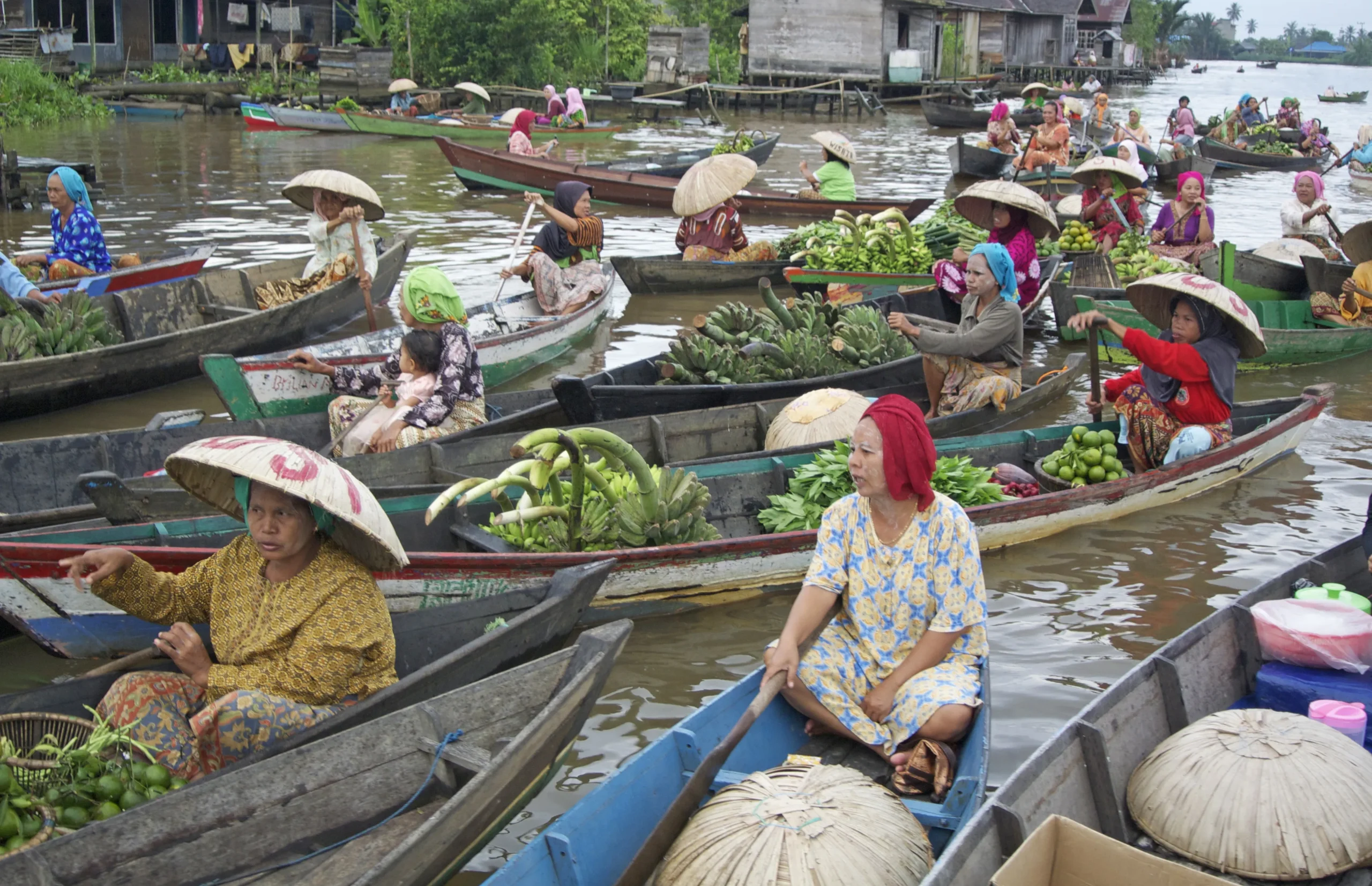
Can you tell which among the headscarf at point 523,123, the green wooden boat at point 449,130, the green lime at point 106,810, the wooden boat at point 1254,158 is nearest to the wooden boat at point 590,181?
the headscarf at point 523,123

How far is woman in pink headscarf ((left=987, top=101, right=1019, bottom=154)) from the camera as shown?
19250mm

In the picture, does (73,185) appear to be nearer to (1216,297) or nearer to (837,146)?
(837,146)

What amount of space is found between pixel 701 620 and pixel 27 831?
114 inches

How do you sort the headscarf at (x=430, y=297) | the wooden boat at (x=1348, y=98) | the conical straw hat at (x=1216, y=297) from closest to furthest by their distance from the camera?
the conical straw hat at (x=1216, y=297), the headscarf at (x=430, y=297), the wooden boat at (x=1348, y=98)

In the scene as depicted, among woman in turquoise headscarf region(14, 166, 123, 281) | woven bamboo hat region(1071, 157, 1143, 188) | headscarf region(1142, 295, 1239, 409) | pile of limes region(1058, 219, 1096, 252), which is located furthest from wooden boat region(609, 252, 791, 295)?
headscarf region(1142, 295, 1239, 409)

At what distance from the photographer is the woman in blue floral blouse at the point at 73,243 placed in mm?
8789

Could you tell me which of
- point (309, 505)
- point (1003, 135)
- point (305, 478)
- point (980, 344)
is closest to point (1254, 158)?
point (1003, 135)

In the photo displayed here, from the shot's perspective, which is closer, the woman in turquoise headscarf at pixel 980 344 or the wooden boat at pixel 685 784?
the wooden boat at pixel 685 784

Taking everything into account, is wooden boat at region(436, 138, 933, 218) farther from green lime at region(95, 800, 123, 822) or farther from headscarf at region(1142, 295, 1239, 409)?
green lime at region(95, 800, 123, 822)

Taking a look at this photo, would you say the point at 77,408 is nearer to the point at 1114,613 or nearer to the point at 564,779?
the point at 564,779

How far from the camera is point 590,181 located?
51.4 feet

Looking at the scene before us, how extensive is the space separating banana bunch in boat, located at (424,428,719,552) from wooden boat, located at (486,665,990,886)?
1253 millimetres

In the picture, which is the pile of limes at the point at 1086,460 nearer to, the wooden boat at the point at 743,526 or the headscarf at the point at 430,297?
the wooden boat at the point at 743,526

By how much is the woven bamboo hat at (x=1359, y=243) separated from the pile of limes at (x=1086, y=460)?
14.0 feet
